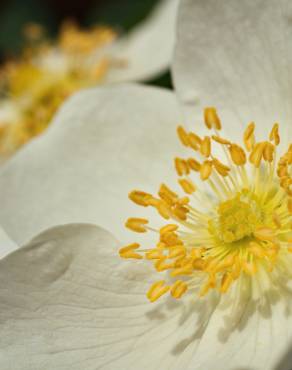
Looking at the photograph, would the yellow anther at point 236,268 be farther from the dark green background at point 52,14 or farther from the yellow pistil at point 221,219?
the dark green background at point 52,14

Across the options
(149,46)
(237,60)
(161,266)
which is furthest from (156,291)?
(149,46)

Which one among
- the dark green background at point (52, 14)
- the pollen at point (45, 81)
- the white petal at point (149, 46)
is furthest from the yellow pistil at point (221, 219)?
the dark green background at point (52, 14)

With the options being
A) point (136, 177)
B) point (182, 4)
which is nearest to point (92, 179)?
point (136, 177)

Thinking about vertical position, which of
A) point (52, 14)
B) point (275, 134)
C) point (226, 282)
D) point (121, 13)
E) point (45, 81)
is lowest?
point (226, 282)

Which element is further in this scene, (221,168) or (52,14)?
(52,14)

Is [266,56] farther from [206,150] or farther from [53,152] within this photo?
[53,152]

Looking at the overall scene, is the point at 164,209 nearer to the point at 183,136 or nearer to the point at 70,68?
the point at 183,136

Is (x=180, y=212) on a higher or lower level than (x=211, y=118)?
lower

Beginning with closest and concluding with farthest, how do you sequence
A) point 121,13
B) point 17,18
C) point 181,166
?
point 181,166 < point 121,13 < point 17,18

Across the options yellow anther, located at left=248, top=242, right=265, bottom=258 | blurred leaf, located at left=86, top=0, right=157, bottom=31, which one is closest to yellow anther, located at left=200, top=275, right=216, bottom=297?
yellow anther, located at left=248, top=242, right=265, bottom=258
